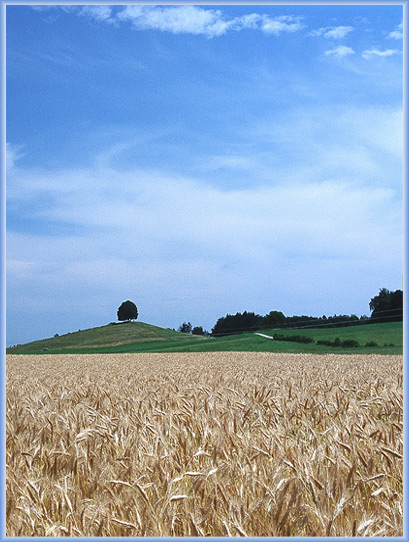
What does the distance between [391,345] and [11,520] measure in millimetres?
33323

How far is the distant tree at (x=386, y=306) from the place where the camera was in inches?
1764

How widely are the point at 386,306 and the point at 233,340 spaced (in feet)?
49.4

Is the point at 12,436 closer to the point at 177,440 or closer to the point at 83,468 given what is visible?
the point at 83,468

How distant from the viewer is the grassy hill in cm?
3167

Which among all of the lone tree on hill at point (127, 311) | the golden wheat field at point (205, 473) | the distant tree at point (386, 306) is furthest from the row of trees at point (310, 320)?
the golden wheat field at point (205, 473)

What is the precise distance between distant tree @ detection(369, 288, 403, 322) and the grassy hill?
265 centimetres

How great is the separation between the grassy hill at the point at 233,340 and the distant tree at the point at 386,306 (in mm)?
2651

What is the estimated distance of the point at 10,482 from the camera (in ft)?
7.66

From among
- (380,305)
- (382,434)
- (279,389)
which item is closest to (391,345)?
(380,305)

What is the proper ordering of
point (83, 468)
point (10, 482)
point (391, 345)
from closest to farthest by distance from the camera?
point (10, 482) < point (83, 468) < point (391, 345)

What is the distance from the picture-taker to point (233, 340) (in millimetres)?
40344

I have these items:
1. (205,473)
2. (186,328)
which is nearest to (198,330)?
(186,328)

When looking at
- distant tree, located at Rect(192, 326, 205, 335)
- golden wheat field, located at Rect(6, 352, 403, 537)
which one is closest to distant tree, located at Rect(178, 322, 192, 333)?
distant tree, located at Rect(192, 326, 205, 335)

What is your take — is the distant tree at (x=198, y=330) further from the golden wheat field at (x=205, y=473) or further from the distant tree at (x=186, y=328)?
the golden wheat field at (x=205, y=473)
